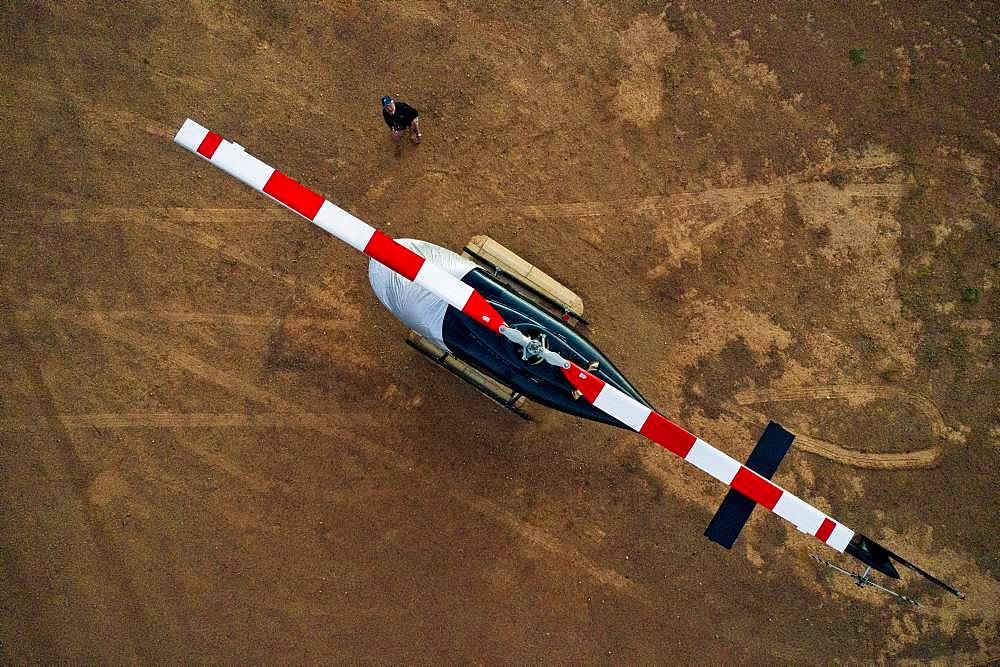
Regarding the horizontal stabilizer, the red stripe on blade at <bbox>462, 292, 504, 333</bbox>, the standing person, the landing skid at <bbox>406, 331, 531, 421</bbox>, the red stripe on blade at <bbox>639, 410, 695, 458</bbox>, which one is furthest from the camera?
the landing skid at <bbox>406, 331, 531, 421</bbox>

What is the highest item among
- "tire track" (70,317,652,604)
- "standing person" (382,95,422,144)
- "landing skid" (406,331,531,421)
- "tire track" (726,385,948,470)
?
"standing person" (382,95,422,144)

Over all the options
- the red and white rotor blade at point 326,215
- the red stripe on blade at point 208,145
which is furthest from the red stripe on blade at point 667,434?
the red stripe on blade at point 208,145

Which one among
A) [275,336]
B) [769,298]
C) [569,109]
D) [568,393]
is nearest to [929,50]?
[769,298]

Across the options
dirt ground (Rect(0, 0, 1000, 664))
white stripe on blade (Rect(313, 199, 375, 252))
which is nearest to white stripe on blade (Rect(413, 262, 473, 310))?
white stripe on blade (Rect(313, 199, 375, 252))

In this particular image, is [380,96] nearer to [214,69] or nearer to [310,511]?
[214,69]

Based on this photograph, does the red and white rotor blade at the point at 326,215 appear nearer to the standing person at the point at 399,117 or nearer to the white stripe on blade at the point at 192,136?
the white stripe on blade at the point at 192,136

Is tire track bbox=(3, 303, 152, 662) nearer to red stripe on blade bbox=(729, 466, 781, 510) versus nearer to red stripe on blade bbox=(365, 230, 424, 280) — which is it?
red stripe on blade bbox=(365, 230, 424, 280)

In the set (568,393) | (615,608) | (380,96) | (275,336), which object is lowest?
(615,608)
